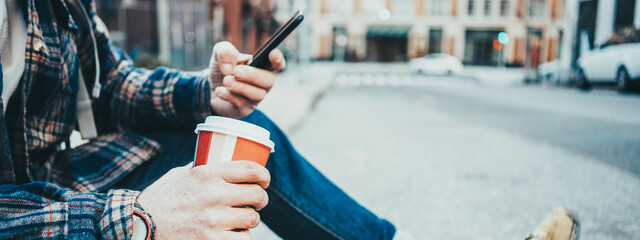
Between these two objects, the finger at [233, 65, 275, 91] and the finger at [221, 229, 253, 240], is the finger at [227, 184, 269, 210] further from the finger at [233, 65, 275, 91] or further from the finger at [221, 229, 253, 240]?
the finger at [233, 65, 275, 91]

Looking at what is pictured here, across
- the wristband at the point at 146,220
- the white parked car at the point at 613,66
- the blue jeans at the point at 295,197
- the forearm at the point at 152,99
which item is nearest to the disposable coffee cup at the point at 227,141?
the wristband at the point at 146,220

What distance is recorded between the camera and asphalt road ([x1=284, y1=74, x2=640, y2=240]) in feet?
7.86

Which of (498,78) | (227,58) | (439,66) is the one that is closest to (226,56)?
(227,58)

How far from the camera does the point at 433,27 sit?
1564 inches

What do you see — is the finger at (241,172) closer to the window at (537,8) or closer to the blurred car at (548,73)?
the blurred car at (548,73)

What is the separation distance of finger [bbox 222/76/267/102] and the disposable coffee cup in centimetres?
36

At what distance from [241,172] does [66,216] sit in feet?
0.97

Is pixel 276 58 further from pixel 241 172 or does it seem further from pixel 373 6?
pixel 373 6

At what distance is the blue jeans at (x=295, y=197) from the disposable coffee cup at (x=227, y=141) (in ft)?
1.33

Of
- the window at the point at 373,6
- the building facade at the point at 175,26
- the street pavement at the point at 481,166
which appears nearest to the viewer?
the street pavement at the point at 481,166

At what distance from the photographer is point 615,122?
231 inches

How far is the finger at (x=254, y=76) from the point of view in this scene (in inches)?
46.0

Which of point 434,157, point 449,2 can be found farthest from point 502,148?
point 449,2

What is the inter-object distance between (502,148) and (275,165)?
3.54 m
